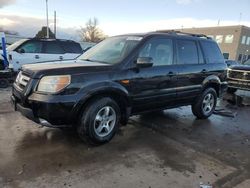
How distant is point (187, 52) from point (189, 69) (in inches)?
14.9

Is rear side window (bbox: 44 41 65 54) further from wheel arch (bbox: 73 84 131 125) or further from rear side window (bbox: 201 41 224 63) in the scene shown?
wheel arch (bbox: 73 84 131 125)

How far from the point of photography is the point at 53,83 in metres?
3.89

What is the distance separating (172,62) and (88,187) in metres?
3.15

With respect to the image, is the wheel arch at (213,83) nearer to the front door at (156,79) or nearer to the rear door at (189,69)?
the rear door at (189,69)

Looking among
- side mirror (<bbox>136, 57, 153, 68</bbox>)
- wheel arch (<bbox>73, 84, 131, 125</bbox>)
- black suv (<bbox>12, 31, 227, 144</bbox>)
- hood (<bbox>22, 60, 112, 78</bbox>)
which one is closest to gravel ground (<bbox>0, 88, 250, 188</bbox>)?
black suv (<bbox>12, 31, 227, 144</bbox>)

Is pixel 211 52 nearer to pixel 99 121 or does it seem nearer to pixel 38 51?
pixel 99 121

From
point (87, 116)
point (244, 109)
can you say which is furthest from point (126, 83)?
point (244, 109)

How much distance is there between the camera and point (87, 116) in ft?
13.7

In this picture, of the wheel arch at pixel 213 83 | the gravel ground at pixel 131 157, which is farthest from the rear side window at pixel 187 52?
the gravel ground at pixel 131 157

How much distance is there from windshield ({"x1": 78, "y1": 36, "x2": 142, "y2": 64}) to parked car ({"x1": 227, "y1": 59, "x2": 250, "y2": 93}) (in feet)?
21.2

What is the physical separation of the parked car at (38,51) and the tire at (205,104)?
5.76 metres

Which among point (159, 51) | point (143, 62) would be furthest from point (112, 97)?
point (159, 51)

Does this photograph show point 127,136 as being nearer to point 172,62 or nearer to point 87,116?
point 87,116

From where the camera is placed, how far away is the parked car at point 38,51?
1071cm
